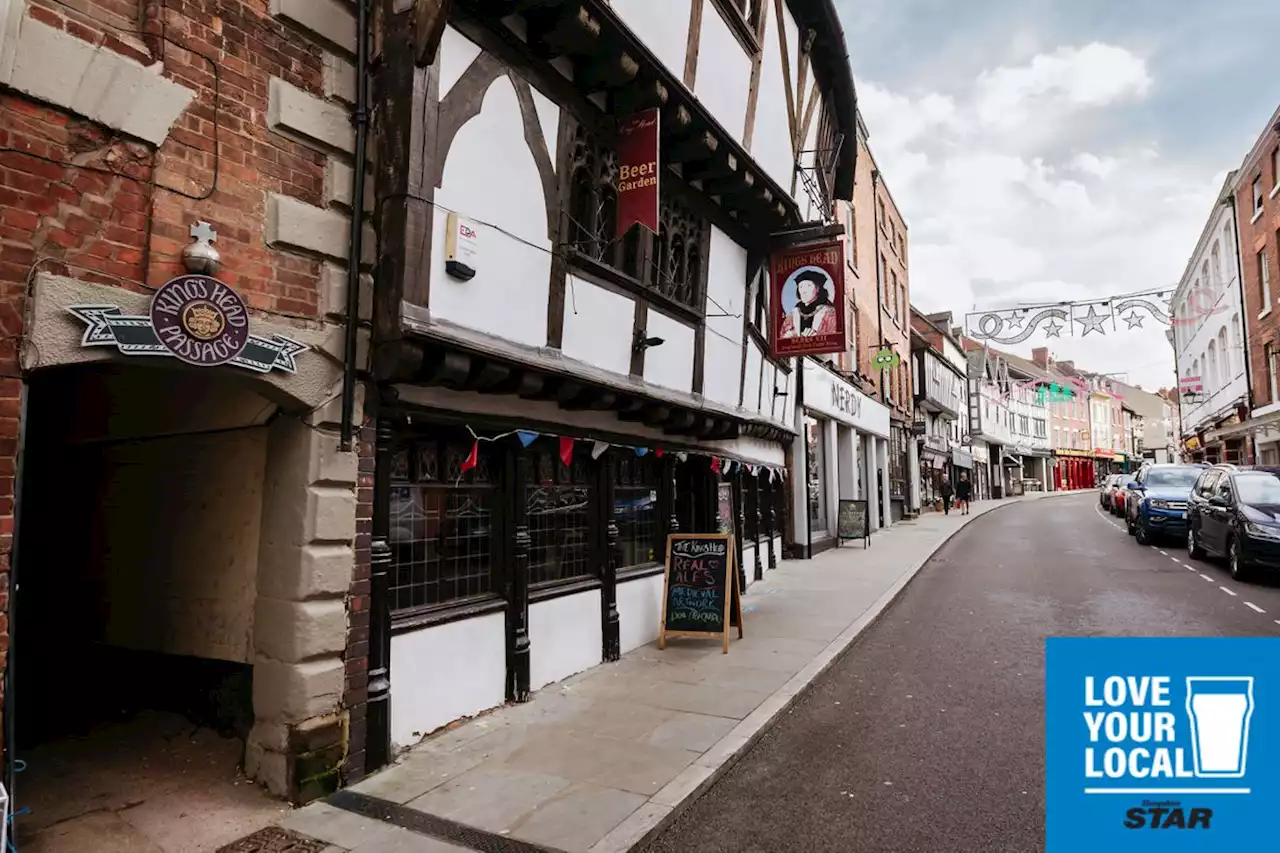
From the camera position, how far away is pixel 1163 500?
17.2 metres

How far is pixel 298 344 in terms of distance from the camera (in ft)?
14.5

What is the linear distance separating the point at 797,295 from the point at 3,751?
35.4 feet

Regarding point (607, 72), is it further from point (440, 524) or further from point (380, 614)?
point (380, 614)

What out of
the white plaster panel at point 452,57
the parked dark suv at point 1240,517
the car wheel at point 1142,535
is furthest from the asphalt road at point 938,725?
the white plaster panel at point 452,57

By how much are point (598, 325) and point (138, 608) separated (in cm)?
432

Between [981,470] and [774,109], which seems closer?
[774,109]

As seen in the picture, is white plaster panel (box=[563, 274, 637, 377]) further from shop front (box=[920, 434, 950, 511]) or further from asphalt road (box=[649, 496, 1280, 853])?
shop front (box=[920, 434, 950, 511])

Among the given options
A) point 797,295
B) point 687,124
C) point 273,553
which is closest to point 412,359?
point 273,553

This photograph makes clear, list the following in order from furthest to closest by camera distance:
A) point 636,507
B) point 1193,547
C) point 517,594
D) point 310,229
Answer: point 1193,547 → point 636,507 → point 517,594 → point 310,229

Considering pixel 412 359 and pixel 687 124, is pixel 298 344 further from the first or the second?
pixel 687 124

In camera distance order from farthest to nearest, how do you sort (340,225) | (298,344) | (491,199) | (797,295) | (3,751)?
(797,295) → (491,199) → (340,225) → (298,344) → (3,751)

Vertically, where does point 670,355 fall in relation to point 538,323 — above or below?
above

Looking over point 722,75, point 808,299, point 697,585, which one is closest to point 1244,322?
point 808,299

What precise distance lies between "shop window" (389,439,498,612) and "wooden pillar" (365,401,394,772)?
0.30m
